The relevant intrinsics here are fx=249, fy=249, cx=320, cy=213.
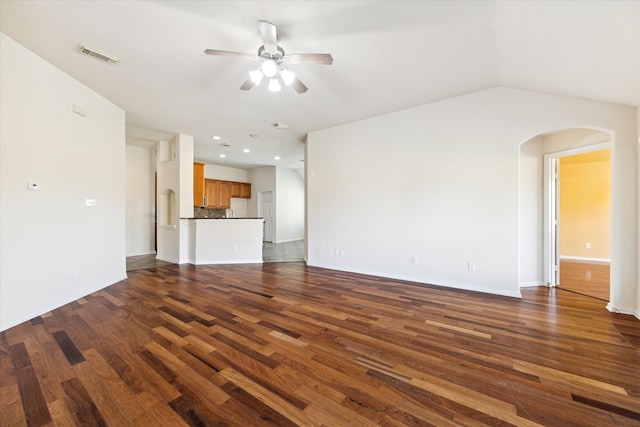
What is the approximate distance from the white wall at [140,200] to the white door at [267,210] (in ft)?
12.6

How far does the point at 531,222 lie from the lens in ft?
13.4

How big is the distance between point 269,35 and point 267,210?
26.5 ft

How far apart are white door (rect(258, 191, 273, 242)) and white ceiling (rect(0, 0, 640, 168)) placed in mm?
6060

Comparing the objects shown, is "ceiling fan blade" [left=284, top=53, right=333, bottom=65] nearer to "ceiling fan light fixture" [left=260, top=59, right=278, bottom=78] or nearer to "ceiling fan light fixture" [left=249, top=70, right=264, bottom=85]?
"ceiling fan light fixture" [left=260, top=59, right=278, bottom=78]

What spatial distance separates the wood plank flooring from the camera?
4.72 ft

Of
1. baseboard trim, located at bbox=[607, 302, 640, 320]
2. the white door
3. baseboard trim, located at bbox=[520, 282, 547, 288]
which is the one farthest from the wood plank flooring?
the white door

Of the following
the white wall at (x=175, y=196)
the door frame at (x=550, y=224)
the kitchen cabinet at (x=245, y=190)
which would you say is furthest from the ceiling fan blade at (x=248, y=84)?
the kitchen cabinet at (x=245, y=190)

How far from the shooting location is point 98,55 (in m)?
2.71

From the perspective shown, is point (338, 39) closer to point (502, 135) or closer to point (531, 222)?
point (502, 135)

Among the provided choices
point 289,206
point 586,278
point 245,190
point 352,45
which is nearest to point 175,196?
point 245,190

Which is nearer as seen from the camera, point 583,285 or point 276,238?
point 583,285

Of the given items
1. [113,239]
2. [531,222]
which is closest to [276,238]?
[113,239]

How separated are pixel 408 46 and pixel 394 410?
312 centimetres

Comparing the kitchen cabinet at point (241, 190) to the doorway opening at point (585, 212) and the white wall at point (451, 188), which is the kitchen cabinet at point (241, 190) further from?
the doorway opening at point (585, 212)
